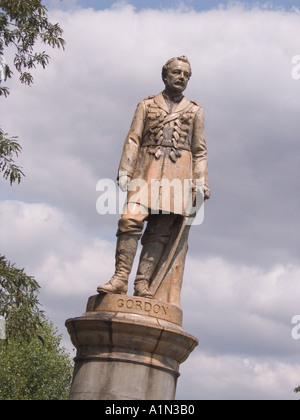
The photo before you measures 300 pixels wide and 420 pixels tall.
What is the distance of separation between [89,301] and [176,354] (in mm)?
1323

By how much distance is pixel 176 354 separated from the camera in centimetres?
1062

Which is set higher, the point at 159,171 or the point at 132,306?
the point at 159,171

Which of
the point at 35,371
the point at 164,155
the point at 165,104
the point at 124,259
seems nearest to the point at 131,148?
the point at 164,155

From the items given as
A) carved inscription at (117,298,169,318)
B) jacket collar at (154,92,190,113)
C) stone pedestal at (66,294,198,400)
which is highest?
jacket collar at (154,92,190,113)

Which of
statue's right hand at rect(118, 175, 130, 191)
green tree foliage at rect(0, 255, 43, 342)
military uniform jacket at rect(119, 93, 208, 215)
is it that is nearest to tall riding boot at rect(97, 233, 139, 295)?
military uniform jacket at rect(119, 93, 208, 215)

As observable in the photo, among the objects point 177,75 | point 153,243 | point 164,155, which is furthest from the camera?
point 177,75

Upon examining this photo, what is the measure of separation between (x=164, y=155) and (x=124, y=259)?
63.1 inches

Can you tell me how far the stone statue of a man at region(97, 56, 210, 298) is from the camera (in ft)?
36.3

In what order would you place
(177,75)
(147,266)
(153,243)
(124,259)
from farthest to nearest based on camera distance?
(177,75) → (153,243) → (147,266) → (124,259)

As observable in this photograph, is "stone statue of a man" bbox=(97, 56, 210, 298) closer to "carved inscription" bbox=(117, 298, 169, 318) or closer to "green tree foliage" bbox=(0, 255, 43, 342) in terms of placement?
"carved inscription" bbox=(117, 298, 169, 318)

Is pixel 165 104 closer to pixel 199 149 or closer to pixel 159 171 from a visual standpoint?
pixel 199 149

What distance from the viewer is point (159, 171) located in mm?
11445

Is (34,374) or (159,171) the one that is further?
(34,374)
